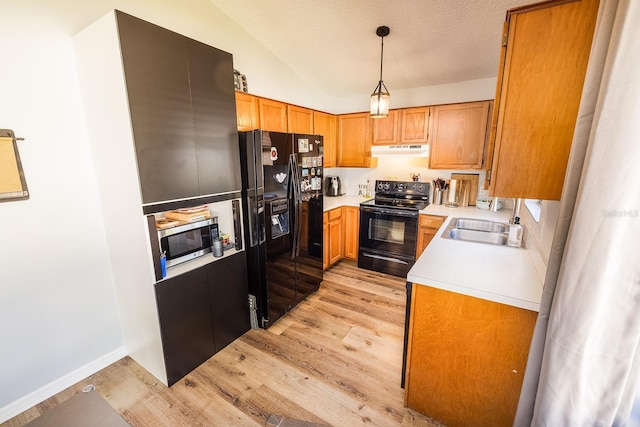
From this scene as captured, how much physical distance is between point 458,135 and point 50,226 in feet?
13.0

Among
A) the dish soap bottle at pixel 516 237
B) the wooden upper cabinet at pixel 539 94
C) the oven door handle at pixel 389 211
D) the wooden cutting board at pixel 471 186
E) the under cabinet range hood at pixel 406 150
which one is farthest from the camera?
the wooden cutting board at pixel 471 186

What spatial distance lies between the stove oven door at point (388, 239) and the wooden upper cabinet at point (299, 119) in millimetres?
1303

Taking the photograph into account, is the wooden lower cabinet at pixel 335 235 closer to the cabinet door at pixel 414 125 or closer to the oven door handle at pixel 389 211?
the oven door handle at pixel 389 211

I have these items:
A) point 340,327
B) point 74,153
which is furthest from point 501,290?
point 74,153

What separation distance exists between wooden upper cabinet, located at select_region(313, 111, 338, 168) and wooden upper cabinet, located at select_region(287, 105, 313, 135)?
16 centimetres

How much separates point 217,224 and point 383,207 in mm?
2103

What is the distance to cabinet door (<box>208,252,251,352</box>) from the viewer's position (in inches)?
85.0

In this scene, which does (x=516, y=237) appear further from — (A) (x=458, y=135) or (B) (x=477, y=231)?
(A) (x=458, y=135)

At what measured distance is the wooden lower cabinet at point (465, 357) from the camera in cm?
135

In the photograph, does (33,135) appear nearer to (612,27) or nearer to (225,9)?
(225,9)

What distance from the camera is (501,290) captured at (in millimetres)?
1355

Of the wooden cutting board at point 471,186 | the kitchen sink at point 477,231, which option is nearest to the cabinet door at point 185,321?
the kitchen sink at point 477,231

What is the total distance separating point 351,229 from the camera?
12.9ft

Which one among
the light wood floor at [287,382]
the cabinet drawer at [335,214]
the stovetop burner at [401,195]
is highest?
the stovetop burner at [401,195]
